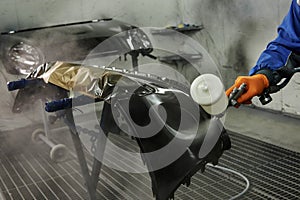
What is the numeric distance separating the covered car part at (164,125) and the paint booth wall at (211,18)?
2.22 meters

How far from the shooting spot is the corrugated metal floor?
2.08 m

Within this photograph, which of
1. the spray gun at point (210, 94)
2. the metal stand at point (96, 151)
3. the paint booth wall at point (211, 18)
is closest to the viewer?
the spray gun at point (210, 94)

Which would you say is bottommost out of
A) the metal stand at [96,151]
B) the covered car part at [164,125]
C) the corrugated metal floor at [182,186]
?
the corrugated metal floor at [182,186]

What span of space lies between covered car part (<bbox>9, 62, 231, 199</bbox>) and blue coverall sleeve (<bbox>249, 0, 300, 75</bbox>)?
17.5 inches

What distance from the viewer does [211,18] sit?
13.1 ft

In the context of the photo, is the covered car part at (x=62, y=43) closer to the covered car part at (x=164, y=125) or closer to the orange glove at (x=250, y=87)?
the covered car part at (x=164, y=125)

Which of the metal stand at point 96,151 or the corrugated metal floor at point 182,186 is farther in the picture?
the corrugated metal floor at point 182,186

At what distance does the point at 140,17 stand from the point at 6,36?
1677 mm

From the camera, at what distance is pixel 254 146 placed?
271 centimetres

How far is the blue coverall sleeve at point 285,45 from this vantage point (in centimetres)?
161

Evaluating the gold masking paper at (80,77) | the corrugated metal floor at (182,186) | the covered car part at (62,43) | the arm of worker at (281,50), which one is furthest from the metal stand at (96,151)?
the covered car part at (62,43)

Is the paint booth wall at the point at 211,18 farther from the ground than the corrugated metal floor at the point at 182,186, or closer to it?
farther from the ground

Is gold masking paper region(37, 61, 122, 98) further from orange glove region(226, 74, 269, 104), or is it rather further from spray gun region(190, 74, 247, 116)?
orange glove region(226, 74, 269, 104)

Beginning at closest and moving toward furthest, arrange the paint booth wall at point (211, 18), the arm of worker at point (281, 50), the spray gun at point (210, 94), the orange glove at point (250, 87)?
the spray gun at point (210, 94) < the orange glove at point (250, 87) < the arm of worker at point (281, 50) < the paint booth wall at point (211, 18)
